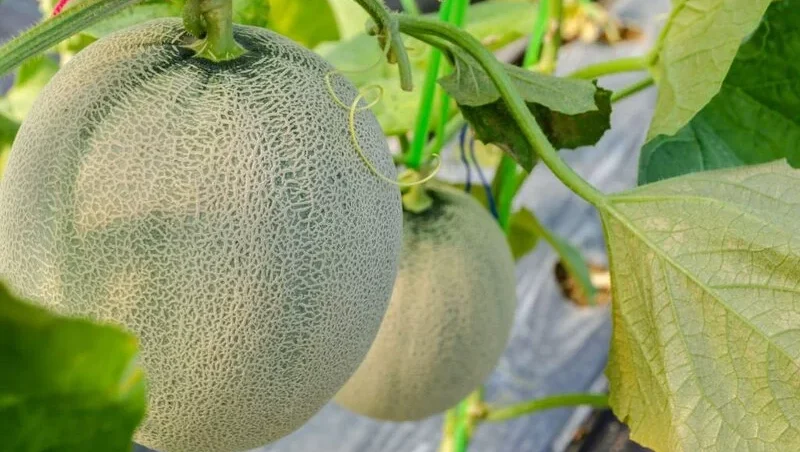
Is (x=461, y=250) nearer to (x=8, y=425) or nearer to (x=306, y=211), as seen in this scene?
(x=306, y=211)

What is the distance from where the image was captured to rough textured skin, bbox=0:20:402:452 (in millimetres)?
411

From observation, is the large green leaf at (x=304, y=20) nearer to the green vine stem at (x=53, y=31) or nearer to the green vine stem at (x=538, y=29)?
the green vine stem at (x=538, y=29)

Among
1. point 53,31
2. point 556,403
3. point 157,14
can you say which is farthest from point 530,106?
point 556,403

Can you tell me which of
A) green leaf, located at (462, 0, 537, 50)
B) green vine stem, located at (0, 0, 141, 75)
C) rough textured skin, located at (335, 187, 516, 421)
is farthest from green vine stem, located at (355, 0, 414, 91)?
green leaf, located at (462, 0, 537, 50)

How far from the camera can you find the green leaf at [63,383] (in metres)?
0.26

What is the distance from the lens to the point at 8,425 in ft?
0.93

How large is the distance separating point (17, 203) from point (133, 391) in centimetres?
19

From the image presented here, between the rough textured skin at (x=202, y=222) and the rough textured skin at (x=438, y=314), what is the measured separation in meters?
0.27

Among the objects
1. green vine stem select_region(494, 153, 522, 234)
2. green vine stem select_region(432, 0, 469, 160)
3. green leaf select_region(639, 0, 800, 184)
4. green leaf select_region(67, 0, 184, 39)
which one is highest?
green leaf select_region(67, 0, 184, 39)

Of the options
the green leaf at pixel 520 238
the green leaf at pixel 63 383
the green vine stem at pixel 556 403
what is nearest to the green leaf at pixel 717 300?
A: the green leaf at pixel 63 383

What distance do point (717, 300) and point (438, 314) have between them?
26cm

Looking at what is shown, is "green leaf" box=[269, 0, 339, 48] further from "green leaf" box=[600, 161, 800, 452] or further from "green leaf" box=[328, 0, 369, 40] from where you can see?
"green leaf" box=[600, 161, 800, 452]

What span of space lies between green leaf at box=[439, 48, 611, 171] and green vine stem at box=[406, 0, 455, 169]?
0.24ft

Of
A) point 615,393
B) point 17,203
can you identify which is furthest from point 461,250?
point 17,203
